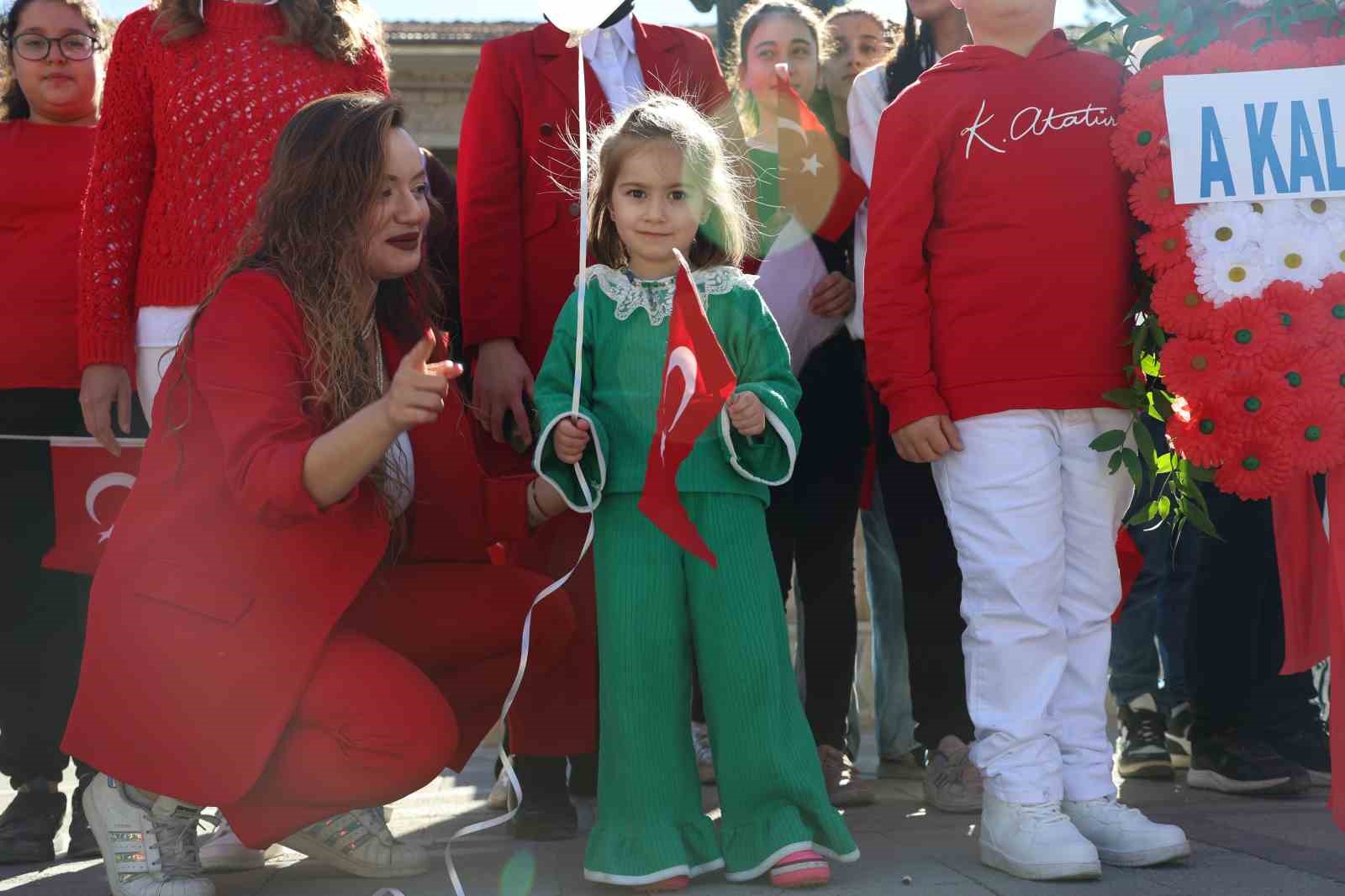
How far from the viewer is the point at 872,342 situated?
325 centimetres

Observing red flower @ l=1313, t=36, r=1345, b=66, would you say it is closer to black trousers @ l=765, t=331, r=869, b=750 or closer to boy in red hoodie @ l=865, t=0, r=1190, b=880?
boy in red hoodie @ l=865, t=0, r=1190, b=880

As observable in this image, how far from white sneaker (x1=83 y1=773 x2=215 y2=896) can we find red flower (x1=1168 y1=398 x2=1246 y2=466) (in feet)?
6.59

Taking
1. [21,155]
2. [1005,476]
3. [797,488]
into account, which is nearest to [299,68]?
[21,155]

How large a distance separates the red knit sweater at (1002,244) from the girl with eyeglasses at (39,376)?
6.74 feet

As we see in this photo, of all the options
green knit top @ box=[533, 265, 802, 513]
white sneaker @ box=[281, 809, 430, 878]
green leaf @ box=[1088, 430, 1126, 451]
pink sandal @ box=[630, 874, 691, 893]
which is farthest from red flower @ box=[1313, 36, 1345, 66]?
white sneaker @ box=[281, 809, 430, 878]

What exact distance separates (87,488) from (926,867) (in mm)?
2157

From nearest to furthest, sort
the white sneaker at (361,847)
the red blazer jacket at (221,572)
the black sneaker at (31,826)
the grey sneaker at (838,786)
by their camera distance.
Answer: the red blazer jacket at (221,572) → the white sneaker at (361,847) → the black sneaker at (31,826) → the grey sneaker at (838,786)

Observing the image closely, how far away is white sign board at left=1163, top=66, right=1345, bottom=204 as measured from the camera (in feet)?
9.75

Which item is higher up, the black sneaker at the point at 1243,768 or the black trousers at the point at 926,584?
the black trousers at the point at 926,584

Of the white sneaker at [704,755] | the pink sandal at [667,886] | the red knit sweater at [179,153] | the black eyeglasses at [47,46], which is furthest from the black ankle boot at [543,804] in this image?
the black eyeglasses at [47,46]

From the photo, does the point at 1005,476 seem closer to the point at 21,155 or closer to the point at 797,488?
the point at 797,488

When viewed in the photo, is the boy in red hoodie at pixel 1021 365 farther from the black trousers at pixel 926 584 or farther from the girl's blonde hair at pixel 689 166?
the black trousers at pixel 926 584

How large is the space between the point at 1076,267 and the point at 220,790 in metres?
1.94

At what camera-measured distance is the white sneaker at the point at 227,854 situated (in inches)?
128
